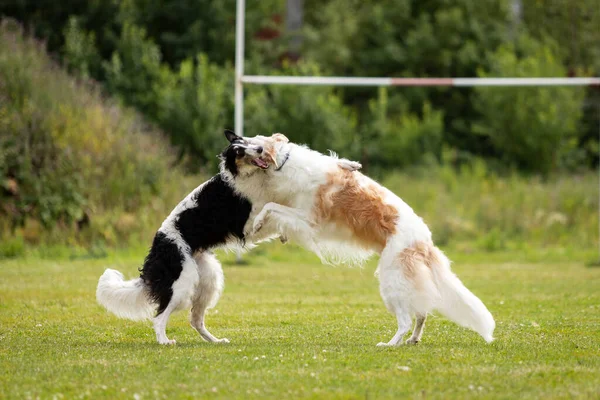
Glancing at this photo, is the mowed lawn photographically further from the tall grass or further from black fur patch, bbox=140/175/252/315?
the tall grass

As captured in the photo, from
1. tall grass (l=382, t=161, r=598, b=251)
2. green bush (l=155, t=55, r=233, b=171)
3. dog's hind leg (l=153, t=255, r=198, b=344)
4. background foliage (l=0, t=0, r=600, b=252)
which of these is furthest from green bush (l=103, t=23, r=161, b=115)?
dog's hind leg (l=153, t=255, r=198, b=344)

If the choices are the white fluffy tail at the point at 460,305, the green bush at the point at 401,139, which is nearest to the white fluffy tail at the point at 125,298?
the white fluffy tail at the point at 460,305

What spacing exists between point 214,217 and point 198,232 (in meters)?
0.21

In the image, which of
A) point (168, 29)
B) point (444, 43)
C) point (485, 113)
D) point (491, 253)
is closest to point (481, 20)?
point (444, 43)

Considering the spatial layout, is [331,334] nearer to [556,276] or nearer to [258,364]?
[258,364]

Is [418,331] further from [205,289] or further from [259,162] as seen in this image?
[259,162]

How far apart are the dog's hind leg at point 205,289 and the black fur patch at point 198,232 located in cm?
15

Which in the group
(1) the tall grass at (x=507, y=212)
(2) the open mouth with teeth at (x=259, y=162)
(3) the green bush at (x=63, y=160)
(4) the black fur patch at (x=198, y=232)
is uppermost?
(2) the open mouth with teeth at (x=259, y=162)

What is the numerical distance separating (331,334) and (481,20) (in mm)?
24508

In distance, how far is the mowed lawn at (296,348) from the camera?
6102mm

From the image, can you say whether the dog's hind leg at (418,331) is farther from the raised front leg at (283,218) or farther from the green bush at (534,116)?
the green bush at (534,116)

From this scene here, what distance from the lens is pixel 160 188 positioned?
19.1 metres

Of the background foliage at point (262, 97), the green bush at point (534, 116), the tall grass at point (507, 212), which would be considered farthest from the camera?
the green bush at point (534, 116)

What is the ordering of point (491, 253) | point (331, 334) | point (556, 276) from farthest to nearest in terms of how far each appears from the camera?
1. point (491, 253)
2. point (556, 276)
3. point (331, 334)
